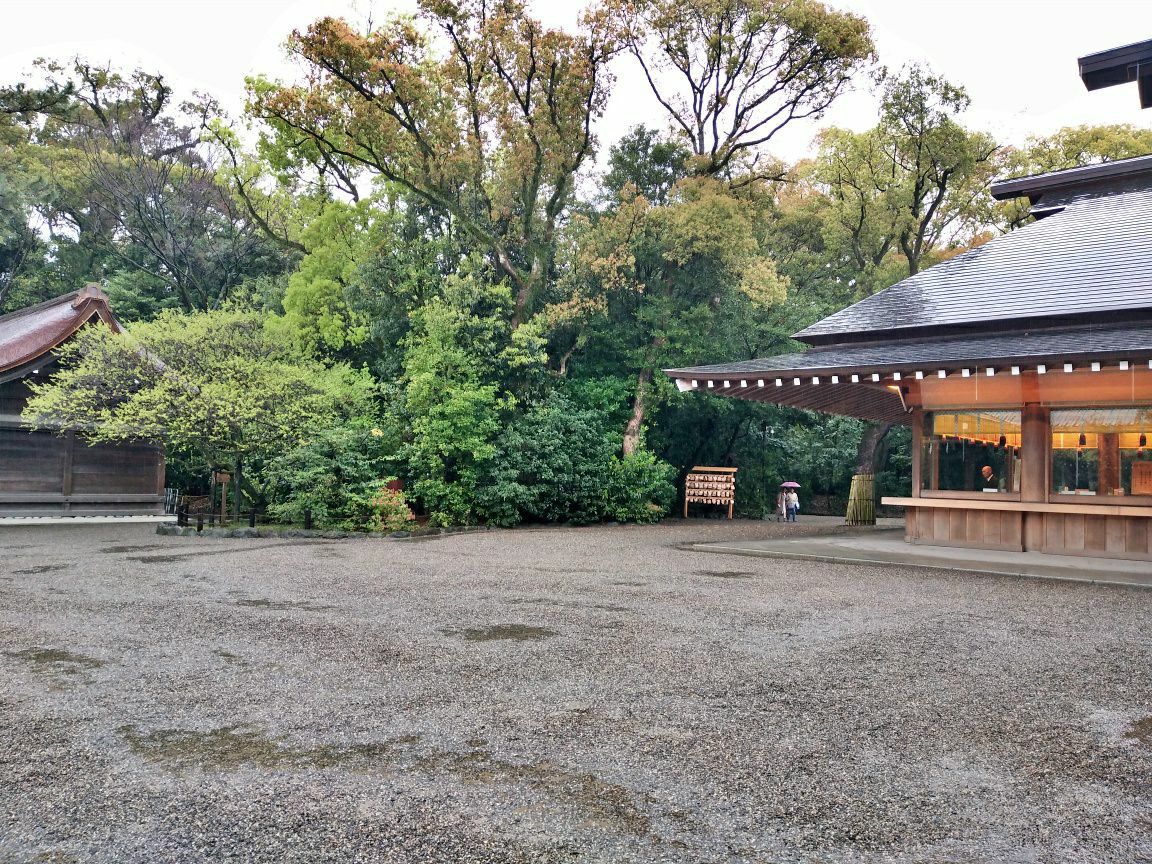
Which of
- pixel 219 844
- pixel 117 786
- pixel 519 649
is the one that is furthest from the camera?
pixel 519 649

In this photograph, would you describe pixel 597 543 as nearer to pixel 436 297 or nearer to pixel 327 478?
pixel 327 478

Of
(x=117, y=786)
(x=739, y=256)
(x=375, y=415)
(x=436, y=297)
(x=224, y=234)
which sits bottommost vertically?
(x=117, y=786)

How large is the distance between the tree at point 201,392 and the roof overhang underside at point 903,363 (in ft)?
23.1

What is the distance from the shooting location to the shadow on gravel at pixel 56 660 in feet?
16.0

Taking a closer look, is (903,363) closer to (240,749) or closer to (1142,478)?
(1142,478)

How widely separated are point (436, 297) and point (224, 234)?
544 inches

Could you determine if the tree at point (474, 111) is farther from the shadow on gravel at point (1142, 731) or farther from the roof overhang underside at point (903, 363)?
the shadow on gravel at point (1142, 731)

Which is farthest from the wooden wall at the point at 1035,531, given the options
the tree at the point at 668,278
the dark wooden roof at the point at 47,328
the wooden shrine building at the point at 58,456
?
the dark wooden roof at the point at 47,328

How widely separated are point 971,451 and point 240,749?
11.1 m

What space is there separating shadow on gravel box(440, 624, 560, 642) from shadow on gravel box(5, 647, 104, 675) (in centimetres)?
227

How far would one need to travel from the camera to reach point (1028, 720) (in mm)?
4039

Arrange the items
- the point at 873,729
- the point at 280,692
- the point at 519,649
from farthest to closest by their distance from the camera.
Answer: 1. the point at 519,649
2. the point at 280,692
3. the point at 873,729

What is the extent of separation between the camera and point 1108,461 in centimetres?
1062

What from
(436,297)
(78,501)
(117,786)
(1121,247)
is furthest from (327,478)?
(1121,247)
